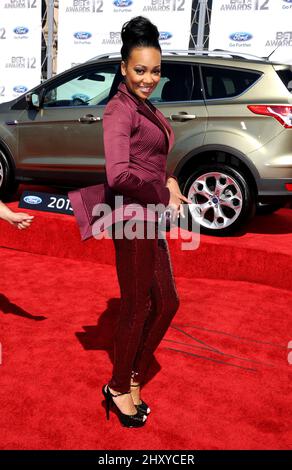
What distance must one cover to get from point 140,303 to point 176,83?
10.9 feet

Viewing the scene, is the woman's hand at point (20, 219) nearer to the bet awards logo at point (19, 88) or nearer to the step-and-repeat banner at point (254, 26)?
the step-and-repeat banner at point (254, 26)

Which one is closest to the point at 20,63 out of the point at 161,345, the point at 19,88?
the point at 19,88

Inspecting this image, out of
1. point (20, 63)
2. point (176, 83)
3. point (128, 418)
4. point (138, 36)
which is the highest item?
point (138, 36)

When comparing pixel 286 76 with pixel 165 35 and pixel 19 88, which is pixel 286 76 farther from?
pixel 19 88

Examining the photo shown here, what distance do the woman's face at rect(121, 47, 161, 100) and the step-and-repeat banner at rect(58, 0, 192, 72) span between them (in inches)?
426

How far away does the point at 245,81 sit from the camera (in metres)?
4.36

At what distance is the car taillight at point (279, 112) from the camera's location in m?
4.08

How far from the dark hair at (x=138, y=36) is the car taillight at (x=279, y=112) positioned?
8.49 ft

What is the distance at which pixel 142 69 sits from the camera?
69.1 inches

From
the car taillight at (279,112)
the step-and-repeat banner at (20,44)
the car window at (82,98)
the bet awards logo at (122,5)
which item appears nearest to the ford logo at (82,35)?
the bet awards logo at (122,5)

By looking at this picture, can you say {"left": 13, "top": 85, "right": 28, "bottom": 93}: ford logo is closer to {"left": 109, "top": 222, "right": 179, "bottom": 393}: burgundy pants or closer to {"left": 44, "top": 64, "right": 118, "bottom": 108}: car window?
{"left": 44, "top": 64, "right": 118, "bottom": 108}: car window

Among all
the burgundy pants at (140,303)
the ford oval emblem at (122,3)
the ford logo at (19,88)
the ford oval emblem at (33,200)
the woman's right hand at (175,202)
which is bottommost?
the ford logo at (19,88)
